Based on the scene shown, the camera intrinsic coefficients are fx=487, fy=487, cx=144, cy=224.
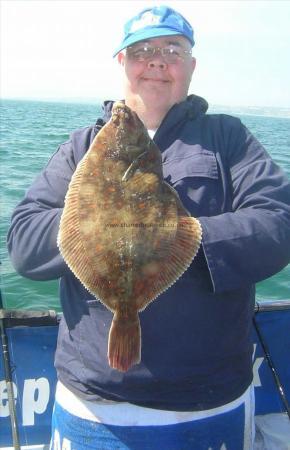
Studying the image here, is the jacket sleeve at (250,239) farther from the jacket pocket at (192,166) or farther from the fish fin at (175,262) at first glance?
the jacket pocket at (192,166)

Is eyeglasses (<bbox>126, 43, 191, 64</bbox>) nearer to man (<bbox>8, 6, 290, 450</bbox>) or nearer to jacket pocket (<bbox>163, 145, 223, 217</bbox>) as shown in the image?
man (<bbox>8, 6, 290, 450</bbox>)

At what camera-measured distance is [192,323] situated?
2684mm

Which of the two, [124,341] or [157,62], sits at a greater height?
[157,62]

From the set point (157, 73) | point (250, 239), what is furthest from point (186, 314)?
point (157, 73)

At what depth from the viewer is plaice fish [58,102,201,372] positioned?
2.35 m

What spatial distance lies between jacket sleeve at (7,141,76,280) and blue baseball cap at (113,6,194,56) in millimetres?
905

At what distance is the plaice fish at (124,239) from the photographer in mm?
2352

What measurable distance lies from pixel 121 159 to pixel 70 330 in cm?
107

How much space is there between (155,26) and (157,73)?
0.30m

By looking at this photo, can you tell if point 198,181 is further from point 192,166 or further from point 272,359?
point 272,359

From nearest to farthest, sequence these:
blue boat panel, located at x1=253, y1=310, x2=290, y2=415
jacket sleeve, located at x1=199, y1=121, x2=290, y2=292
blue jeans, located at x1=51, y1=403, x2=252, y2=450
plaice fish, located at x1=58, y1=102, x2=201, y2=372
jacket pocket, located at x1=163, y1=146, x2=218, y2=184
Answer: plaice fish, located at x1=58, y1=102, x2=201, y2=372 → jacket sleeve, located at x1=199, y1=121, x2=290, y2=292 → blue jeans, located at x1=51, y1=403, x2=252, y2=450 → jacket pocket, located at x1=163, y1=146, x2=218, y2=184 → blue boat panel, located at x1=253, y1=310, x2=290, y2=415

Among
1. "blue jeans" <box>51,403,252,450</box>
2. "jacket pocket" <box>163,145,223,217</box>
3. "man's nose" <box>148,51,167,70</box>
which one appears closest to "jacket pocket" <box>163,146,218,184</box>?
"jacket pocket" <box>163,145,223,217</box>

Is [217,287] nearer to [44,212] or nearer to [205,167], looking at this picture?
[205,167]

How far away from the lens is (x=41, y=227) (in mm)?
2600
